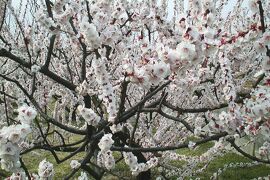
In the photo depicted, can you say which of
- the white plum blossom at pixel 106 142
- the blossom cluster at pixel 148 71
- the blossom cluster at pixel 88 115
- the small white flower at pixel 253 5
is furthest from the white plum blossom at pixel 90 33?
the small white flower at pixel 253 5

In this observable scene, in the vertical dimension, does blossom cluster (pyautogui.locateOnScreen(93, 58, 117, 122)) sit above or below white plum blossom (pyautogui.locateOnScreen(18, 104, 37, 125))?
above

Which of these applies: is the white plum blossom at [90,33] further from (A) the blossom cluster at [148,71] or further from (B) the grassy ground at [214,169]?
(B) the grassy ground at [214,169]

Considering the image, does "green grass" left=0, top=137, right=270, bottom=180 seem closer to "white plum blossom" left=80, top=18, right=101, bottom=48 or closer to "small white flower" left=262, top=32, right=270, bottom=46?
"white plum blossom" left=80, top=18, right=101, bottom=48

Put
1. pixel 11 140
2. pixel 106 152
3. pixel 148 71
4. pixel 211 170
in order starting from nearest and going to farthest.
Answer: pixel 11 140
pixel 148 71
pixel 106 152
pixel 211 170

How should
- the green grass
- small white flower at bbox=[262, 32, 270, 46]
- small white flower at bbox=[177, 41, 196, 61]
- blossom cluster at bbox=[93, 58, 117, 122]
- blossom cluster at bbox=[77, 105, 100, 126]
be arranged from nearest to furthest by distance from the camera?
small white flower at bbox=[177, 41, 196, 61]
small white flower at bbox=[262, 32, 270, 46]
blossom cluster at bbox=[93, 58, 117, 122]
blossom cluster at bbox=[77, 105, 100, 126]
the green grass

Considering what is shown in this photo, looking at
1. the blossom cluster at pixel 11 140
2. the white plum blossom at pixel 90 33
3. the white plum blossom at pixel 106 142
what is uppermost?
the white plum blossom at pixel 90 33

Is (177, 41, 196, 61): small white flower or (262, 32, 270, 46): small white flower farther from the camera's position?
(262, 32, 270, 46): small white flower

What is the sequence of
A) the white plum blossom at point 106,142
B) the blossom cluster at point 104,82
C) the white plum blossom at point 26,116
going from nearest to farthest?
1. the white plum blossom at point 26,116
2. the blossom cluster at point 104,82
3. the white plum blossom at point 106,142

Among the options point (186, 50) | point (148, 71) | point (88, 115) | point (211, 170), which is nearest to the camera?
point (186, 50)

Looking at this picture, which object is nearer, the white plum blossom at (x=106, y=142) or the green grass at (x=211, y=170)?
the white plum blossom at (x=106, y=142)

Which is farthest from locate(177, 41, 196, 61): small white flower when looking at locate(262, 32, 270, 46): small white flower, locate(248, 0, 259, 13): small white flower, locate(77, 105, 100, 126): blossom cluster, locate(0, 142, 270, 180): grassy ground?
locate(0, 142, 270, 180): grassy ground

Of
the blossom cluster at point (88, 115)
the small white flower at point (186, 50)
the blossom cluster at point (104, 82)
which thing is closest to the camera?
the small white flower at point (186, 50)

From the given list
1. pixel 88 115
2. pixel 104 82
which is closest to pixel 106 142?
pixel 88 115

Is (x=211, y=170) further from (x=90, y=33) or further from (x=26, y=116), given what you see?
(x=26, y=116)
